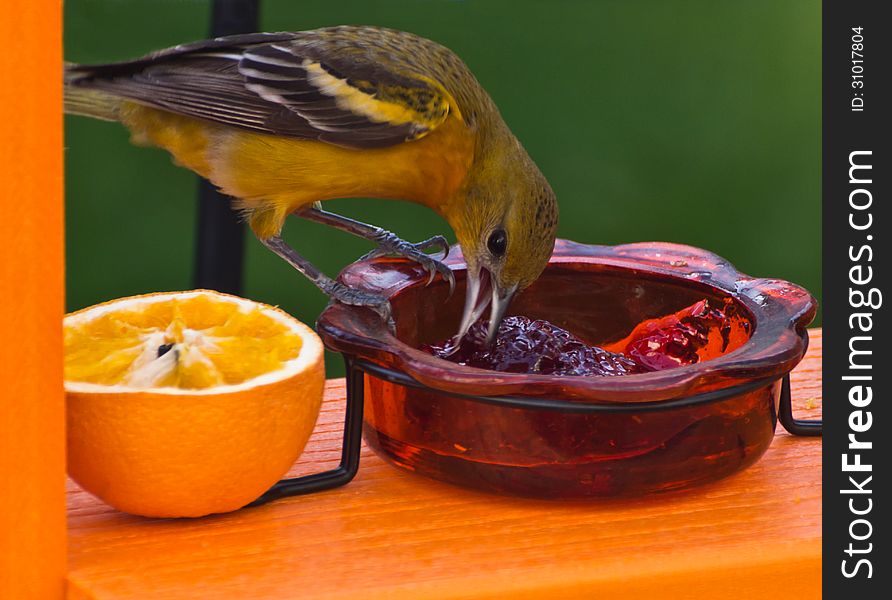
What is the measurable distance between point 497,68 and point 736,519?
171 inches

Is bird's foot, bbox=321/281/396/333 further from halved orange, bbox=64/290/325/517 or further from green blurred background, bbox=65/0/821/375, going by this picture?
green blurred background, bbox=65/0/821/375

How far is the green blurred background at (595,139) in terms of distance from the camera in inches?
206

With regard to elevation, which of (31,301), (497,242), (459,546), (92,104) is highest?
(92,104)

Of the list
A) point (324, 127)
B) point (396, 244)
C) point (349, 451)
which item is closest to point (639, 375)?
point (349, 451)

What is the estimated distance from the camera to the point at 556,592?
1536 millimetres

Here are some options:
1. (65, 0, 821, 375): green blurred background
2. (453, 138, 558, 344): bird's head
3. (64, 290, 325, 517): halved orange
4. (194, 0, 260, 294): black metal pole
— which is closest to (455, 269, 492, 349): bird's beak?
(453, 138, 558, 344): bird's head

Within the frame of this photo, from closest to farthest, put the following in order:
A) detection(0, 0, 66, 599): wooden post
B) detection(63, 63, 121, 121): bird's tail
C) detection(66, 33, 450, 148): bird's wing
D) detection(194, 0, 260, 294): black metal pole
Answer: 1. detection(0, 0, 66, 599): wooden post
2. detection(66, 33, 450, 148): bird's wing
3. detection(63, 63, 121, 121): bird's tail
4. detection(194, 0, 260, 294): black metal pole

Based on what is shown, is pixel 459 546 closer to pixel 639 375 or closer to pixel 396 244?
pixel 639 375

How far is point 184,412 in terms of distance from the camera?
1562mm

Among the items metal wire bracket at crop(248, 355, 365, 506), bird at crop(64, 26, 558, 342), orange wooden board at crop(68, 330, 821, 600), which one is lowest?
orange wooden board at crop(68, 330, 821, 600)

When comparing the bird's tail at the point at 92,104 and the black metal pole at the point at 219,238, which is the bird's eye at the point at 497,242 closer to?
the black metal pole at the point at 219,238

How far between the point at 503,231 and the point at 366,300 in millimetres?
603

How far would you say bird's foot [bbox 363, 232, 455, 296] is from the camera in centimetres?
213

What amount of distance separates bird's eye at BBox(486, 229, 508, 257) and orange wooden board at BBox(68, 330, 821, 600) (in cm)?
65
